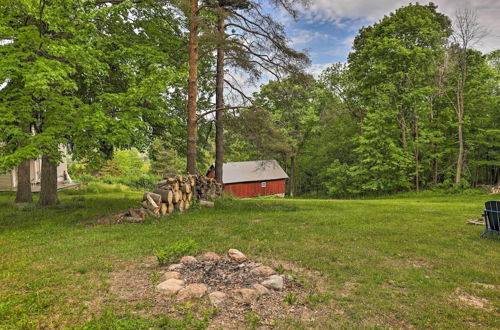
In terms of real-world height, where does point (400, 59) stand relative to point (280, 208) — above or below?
above

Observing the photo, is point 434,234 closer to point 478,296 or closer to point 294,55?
point 478,296

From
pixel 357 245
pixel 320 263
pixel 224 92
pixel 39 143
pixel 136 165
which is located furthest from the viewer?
pixel 136 165

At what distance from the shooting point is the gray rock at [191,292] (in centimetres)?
392

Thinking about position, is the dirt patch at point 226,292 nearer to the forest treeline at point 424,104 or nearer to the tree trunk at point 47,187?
the tree trunk at point 47,187

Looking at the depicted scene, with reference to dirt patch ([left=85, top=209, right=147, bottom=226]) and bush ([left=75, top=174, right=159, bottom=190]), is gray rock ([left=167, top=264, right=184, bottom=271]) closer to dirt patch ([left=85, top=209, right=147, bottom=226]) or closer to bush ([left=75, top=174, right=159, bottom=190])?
dirt patch ([left=85, top=209, right=147, bottom=226])

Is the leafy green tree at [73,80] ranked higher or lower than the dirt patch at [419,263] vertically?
higher

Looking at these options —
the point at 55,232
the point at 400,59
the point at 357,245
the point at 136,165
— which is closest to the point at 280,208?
the point at 357,245

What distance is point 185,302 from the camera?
12.6ft

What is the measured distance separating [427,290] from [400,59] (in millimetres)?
22790

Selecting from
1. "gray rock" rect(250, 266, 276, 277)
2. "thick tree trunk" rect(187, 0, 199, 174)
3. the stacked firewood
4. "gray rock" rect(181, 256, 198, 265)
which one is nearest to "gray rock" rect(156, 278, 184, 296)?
"gray rock" rect(181, 256, 198, 265)

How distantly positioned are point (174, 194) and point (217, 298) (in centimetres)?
629

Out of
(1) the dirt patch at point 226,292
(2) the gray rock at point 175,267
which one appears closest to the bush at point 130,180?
(2) the gray rock at point 175,267

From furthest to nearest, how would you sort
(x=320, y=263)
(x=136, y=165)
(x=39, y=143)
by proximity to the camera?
(x=136, y=165)
(x=39, y=143)
(x=320, y=263)

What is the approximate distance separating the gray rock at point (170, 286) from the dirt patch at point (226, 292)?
0.04 meters
